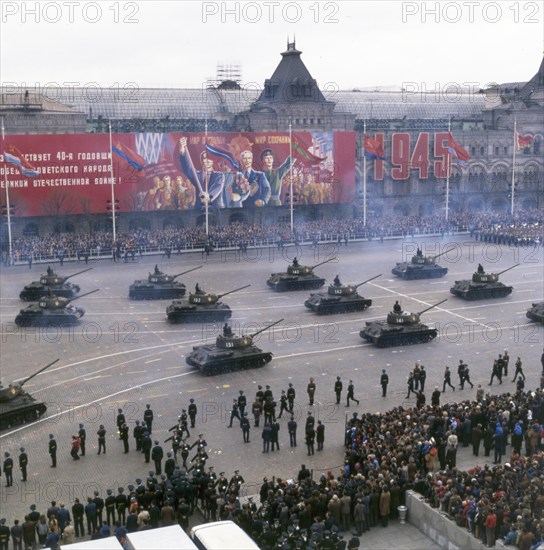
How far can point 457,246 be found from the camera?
67750 millimetres

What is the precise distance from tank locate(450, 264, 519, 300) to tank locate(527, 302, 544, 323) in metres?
5.00

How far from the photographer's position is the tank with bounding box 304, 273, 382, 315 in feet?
145

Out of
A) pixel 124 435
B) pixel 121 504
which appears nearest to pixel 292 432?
pixel 124 435

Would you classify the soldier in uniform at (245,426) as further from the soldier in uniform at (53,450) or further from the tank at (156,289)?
the tank at (156,289)

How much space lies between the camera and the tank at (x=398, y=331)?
124 ft

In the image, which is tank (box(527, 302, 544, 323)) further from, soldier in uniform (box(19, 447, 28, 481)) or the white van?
the white van

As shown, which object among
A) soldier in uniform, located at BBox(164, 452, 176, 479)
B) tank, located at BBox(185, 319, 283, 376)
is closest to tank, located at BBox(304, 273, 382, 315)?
tank, located at BBox(185, 319, 283, 376)

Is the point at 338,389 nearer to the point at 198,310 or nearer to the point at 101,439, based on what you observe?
the point at 101,439

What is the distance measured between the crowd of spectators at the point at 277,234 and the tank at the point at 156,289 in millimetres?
13210

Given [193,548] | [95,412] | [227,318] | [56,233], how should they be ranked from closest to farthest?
[193,548] < [95,412] < [227,318] < [56,233]

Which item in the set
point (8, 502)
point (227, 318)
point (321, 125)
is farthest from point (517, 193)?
point (8, 502)

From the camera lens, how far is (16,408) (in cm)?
2797

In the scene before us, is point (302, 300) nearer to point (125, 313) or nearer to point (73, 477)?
point (125, 313)

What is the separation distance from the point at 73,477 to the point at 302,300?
25436 millimetres
